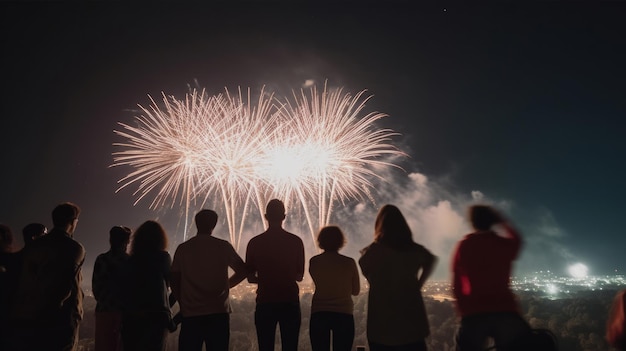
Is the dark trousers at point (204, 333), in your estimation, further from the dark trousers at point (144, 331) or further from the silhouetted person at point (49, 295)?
the silhouetted person at point (49, 295)

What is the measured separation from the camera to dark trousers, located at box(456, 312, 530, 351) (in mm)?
4531

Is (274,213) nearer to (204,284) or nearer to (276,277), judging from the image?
(276,277)

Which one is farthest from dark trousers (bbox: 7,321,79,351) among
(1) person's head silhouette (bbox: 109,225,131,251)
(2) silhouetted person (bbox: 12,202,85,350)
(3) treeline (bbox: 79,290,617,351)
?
(3) treeline (bbox: 79,290,617,351)

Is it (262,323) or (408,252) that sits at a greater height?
(408,252)

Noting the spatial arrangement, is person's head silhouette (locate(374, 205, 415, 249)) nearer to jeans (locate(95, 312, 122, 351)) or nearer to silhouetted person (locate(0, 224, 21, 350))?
jeans (locate(95, 312, 122, 351))

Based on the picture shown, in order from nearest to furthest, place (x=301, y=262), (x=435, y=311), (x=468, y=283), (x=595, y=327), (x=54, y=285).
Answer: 1. (x=468, y=283)
2. (x=54, y=285)
3. (x=301, y=262)
4. (x=595, y=327)
5. (x=435, y=311)

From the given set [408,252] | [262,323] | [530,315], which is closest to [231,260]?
[262,323]

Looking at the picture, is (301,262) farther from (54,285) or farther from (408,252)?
(54,285)

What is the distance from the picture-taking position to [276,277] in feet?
19.3

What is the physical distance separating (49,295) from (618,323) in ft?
22.8

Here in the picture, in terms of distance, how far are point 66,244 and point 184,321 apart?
2044 mm

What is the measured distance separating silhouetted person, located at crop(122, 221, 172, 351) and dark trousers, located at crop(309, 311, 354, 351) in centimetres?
221

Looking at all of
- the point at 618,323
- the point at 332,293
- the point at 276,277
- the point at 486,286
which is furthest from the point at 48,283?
the point at 618,323

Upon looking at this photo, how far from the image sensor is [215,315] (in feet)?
18.4
